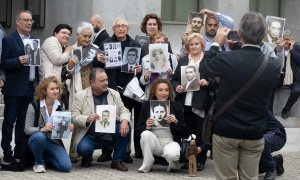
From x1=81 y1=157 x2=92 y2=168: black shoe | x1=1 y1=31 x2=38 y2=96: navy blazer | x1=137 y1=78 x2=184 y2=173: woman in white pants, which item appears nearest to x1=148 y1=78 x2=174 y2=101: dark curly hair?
x1=137 y1=78 x2=184 y2=173: woman in white pants

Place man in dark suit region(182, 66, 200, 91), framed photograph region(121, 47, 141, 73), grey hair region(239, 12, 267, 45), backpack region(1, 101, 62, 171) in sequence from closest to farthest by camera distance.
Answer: grey hair region(239, 12, 267, 45)
backpack region(1, 101, 62, 171)
man in dark suit region(182, 66, 200, 91)
framed photograph region(121, 47, 141, 73)

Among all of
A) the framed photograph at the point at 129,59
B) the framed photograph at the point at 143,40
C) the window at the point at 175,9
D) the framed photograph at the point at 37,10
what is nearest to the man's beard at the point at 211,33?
the framed photograph at the point at 143,40

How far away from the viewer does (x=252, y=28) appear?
6516 mm

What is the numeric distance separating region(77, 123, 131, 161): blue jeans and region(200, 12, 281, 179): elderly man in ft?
11.2

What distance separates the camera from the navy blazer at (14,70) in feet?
32.6

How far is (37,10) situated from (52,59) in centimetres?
808

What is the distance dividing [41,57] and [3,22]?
27.2 ft

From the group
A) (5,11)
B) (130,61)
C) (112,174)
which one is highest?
(5,11)

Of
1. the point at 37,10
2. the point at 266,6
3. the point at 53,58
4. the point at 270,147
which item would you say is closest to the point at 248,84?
the point at 270,147

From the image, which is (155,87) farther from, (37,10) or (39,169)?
(37,10)

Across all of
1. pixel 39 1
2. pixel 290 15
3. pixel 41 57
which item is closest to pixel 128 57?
pixel 41 57

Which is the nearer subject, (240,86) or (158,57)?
(240,86)

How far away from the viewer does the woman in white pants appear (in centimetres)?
981

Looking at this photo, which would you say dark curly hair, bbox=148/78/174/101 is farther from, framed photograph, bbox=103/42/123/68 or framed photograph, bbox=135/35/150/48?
framed photograph, bbox=135/35/150/48
